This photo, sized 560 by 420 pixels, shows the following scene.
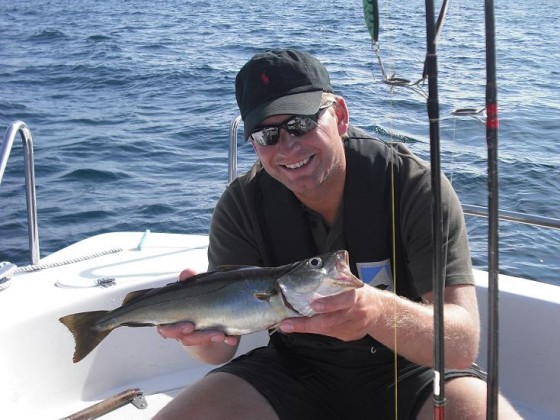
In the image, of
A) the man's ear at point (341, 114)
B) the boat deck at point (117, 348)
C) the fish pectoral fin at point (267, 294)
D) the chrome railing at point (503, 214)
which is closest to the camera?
the fish pectoral fin at point (267, 294)

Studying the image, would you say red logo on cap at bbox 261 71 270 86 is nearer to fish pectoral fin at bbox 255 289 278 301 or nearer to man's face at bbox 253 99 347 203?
man's face at bbox 253 99 347 203

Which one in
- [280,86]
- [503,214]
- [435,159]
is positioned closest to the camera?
[435,159]

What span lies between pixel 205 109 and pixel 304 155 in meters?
10.3

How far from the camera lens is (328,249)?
3.14 meters

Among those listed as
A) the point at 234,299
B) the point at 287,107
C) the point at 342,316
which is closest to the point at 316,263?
the point at 342,316

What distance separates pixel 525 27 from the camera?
60.9ft

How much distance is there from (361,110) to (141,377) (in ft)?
21.1

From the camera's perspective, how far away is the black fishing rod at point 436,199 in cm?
228

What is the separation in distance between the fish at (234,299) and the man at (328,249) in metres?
0.08

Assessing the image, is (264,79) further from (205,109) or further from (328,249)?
(205,109)

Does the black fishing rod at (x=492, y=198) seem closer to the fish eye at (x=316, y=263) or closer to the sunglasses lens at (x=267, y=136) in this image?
the fish eye at (x=316, y=263)

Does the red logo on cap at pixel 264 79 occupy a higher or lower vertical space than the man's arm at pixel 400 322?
higher

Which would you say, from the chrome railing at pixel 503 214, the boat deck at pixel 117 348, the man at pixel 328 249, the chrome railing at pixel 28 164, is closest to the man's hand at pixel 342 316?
the man at pixel 328 249

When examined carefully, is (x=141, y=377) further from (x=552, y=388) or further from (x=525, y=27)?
(x=525, y=27)
